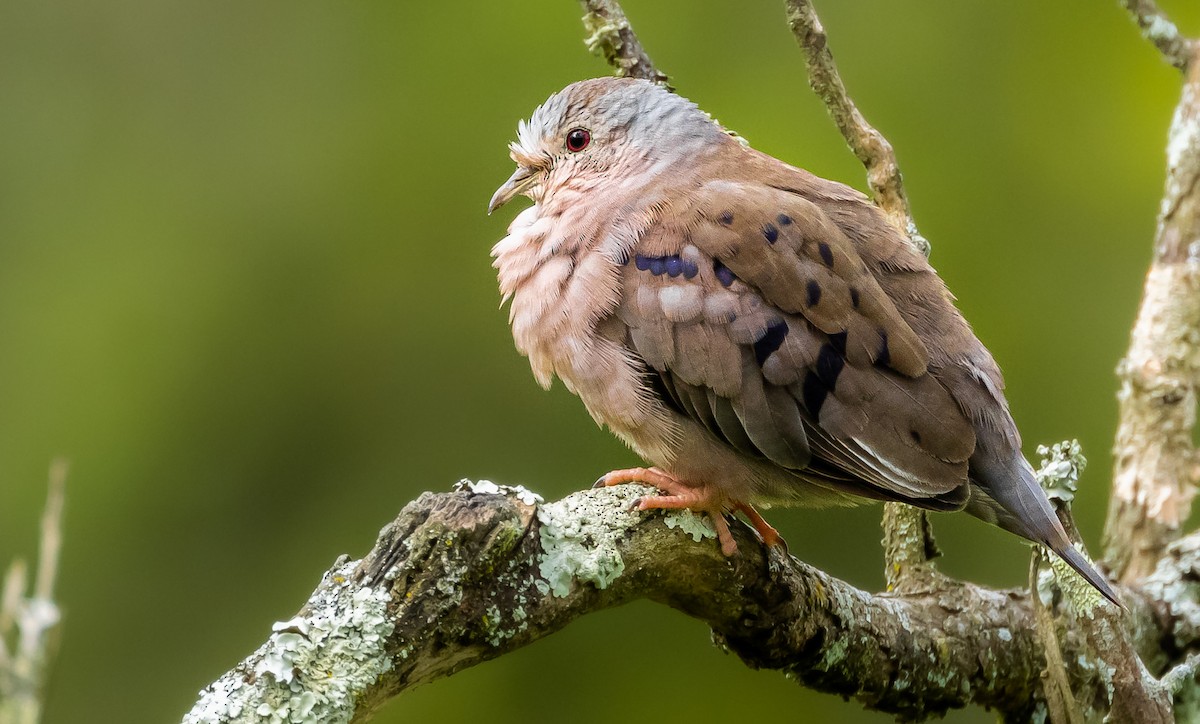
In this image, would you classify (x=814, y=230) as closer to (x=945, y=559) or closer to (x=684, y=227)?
(x=684, y=227)

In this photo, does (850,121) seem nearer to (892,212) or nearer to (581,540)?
(892,212)

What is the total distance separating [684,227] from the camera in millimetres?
3109

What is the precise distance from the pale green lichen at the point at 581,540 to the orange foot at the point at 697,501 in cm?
7

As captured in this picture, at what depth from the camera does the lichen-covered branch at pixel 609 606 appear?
7.49 feet

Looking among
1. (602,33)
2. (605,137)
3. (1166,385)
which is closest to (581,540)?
(605,137)

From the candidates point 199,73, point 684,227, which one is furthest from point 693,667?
point 199,73

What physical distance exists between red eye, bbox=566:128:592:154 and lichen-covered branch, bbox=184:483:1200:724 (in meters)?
1.13

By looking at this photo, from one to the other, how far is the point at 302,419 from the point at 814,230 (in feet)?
9.34

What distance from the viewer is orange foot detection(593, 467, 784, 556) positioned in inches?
111

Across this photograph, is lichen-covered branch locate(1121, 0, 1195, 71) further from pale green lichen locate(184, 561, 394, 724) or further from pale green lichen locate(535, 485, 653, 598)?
pale green lichen locate(184, 561, 394, 724)

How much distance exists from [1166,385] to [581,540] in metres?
2.14

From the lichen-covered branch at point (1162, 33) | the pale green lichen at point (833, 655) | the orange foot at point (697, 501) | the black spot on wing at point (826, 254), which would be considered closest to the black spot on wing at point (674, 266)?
the black spot on wing at point (826, 254)

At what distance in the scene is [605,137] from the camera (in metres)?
3.64

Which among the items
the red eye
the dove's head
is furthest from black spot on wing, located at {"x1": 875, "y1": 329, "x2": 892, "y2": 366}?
the red eye
